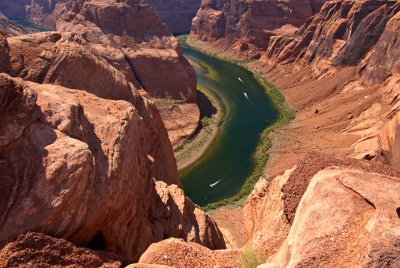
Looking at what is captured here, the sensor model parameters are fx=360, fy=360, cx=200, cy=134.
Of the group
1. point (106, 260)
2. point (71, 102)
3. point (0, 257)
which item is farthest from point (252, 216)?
point (0, 257)

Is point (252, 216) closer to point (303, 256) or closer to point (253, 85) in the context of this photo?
point (303, 256)

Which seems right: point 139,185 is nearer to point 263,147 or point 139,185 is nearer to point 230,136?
point 263,147

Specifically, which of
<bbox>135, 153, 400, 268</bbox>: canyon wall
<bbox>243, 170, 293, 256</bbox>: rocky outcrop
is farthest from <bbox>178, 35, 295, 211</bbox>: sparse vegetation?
<bbox>135, 153, 400, 268</bbox>: canyon wall

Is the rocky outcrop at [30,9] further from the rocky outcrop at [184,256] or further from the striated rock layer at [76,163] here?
the rocky outcrop at [184,256]

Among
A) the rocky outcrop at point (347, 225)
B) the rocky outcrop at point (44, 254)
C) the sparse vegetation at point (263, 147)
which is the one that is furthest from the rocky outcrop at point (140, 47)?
the rocky outcrop at point (347, 225)

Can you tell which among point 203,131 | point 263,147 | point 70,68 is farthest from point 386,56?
point 70,68

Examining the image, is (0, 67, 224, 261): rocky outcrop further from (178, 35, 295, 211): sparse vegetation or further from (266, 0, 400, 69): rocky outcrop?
(266, 0, 400, 69): rocky outcrop
